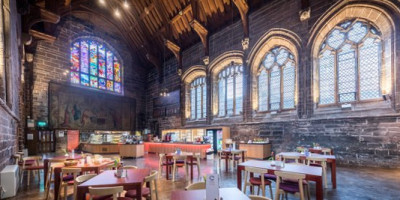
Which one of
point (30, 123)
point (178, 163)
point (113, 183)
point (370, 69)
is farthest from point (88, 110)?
point (370, 69)

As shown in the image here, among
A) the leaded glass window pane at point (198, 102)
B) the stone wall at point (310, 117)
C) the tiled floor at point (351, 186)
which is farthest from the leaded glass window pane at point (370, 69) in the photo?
the leaded glass window pane at point (198, 102)

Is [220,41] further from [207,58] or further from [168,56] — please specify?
[168,56]

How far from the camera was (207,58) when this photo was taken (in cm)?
1305

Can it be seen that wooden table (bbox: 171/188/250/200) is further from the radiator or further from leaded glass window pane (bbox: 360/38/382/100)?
leaded glass window pane (bbox: 360/38/382/100)

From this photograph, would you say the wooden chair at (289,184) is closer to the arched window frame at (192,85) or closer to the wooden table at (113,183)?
the wooden table at (113,183)

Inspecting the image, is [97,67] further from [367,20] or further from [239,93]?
[367,20]

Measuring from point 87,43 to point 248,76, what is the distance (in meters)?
11.9

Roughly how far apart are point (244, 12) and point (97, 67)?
1123 centimetres

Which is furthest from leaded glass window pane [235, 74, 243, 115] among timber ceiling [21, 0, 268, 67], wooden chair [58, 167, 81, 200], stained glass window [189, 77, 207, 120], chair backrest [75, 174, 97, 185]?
chair backrest [75, 174, 97, 185]

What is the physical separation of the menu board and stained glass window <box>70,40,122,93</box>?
339 cm

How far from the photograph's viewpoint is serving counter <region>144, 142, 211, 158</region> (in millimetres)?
9805

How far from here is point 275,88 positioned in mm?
10203

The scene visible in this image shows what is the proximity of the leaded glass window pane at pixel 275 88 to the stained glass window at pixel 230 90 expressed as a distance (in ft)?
6.04

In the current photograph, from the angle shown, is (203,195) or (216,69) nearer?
(203,195)
